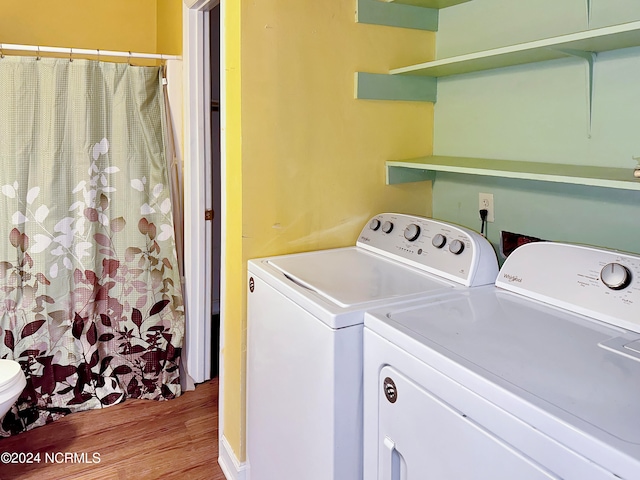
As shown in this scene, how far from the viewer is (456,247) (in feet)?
5.02

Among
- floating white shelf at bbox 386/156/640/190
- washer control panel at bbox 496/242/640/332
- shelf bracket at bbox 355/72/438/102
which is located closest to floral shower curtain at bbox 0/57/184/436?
shelf bracket at bbox 355/72/438/102

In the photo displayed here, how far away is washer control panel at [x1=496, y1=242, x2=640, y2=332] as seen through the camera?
3.77 ft

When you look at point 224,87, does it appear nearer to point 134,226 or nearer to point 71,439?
point 134,226

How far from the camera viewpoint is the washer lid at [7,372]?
1790mm

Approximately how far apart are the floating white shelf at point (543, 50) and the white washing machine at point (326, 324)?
526 mm

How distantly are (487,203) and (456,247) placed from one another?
1.23 ft

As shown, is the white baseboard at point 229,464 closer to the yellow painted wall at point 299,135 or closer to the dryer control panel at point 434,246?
the yellow painted wall at point 299,135

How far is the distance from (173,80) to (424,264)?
148 centimetres

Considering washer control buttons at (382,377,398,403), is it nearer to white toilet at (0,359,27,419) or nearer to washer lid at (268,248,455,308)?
washer lid at (268,248,455,308)

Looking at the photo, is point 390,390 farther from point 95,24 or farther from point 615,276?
point 95,24

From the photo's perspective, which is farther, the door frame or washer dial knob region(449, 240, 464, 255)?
the door frame

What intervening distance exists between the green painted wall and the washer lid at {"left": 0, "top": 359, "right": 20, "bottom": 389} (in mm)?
1736

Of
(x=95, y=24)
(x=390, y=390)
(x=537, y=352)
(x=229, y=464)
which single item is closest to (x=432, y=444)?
(x=390, y=390)

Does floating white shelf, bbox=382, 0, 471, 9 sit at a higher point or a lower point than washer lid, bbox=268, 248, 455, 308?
higher
